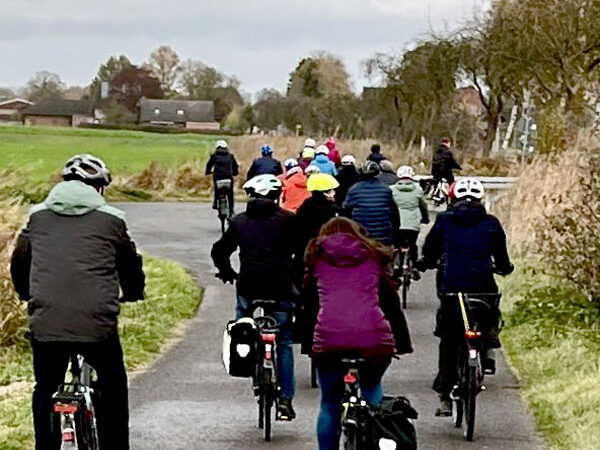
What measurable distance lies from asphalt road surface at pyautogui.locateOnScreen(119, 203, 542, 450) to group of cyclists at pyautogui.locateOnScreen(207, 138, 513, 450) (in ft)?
1.23

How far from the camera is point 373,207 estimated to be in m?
14.9

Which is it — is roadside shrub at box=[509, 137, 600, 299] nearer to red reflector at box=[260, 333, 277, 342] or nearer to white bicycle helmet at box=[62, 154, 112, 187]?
red reflector at box=[260, 333, 277, 342]

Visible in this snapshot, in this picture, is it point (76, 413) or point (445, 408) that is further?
point (445, 408)

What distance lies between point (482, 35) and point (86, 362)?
1455 inches

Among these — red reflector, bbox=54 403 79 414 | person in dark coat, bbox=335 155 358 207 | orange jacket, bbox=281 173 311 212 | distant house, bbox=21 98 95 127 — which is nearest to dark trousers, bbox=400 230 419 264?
orange jacket, bbox=281 173 311 212

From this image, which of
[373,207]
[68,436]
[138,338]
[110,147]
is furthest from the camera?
[110,147]

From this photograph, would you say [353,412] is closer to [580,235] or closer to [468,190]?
[468,190]

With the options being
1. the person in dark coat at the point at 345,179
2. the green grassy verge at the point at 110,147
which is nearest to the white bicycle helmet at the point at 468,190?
the person in dark coat at the point at 345,179

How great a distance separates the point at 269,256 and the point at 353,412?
103 inches

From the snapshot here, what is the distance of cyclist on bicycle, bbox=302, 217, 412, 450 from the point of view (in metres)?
7.27

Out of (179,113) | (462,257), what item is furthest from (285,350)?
(179,113)

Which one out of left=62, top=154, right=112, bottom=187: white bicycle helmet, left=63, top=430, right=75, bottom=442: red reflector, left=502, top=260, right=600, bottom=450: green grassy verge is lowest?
left=502, top=260, right=600, bottom=450: green grassy verge

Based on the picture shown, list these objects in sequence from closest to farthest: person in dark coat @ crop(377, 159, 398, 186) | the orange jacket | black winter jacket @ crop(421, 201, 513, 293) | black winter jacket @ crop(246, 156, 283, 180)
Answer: black winter jacket @ crop(421, 201, 513, 293), the orange jacket, person in dark coat @ crop(377, 159, 398, 186), black winter jacket @ crop(246, 156, 283, 180)

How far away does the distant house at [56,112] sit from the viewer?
404 feet
